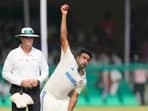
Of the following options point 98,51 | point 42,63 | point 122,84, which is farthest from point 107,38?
point 42,63

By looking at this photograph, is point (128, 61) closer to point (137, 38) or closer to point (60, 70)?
point (137, 38)

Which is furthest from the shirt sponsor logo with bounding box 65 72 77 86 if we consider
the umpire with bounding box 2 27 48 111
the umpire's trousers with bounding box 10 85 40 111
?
the umpire's trousers with bounding box 10 85 40 111

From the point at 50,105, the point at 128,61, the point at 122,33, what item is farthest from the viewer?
the point at 122,33

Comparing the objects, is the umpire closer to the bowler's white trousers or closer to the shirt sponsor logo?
the bowler's white trousers

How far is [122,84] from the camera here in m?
20.3

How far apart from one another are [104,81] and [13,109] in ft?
24.9

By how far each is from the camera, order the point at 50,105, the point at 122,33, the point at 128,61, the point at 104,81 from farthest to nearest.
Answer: the point at 122,33 → the point at 128,61 → the point at 104,81 → the point at 50,105

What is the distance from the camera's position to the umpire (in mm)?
12602

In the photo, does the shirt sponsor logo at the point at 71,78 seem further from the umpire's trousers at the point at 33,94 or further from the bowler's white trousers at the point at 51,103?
the umpire's trousers at the point at 33,94

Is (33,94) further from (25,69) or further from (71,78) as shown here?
(71,78)

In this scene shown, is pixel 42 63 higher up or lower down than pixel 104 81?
higher up

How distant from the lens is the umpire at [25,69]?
1260 centimetres

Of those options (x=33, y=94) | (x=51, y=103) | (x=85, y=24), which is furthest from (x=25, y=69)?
(x=85, y=24)

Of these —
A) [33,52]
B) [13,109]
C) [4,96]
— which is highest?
[33,52]
